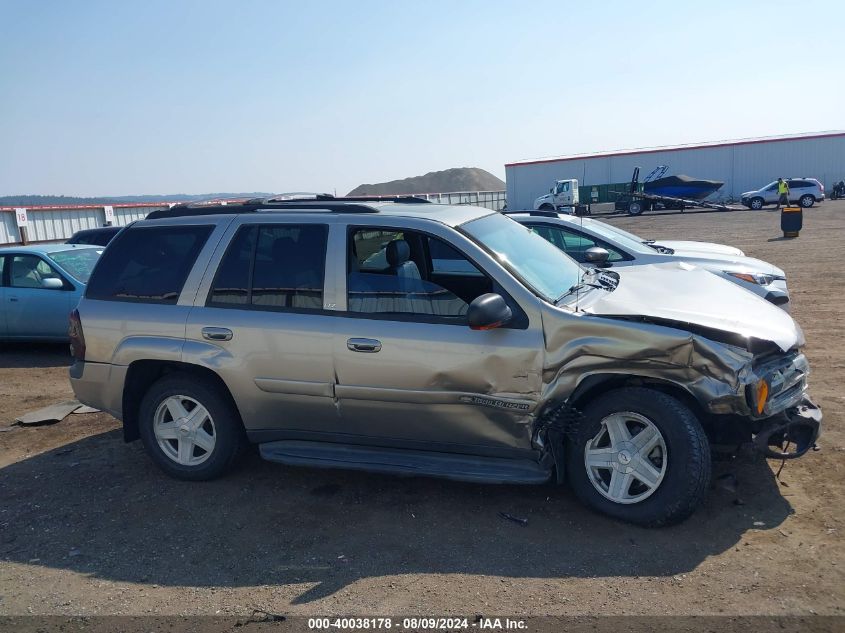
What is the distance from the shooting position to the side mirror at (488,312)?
13.6 ft

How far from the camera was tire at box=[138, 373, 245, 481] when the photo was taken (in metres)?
5.10

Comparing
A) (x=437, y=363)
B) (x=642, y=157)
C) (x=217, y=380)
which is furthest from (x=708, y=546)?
(x=642, y=157)

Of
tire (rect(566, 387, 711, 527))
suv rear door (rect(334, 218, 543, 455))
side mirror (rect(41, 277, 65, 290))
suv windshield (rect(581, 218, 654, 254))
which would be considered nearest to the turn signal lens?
tire (rect(566, 387, 711, 527))

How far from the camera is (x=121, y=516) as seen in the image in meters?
4.79

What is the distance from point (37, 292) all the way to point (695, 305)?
8.87 metres

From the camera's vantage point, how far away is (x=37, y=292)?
9859 mm

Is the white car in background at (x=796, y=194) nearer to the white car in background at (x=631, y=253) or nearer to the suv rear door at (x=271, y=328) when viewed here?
the white car in background at (x=631, y=253)

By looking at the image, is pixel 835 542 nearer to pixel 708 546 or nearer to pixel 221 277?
pixel 708 546

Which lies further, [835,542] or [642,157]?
[642,157]

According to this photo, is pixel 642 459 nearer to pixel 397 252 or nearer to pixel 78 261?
pixel 397 252

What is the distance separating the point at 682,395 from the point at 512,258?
4.56 ft

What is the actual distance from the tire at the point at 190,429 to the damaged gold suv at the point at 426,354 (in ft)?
0.05

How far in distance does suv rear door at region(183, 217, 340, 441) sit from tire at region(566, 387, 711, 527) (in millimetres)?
1689

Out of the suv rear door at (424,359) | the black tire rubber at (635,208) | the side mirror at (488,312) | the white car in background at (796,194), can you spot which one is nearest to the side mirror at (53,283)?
the suv rear door at (424,359)
